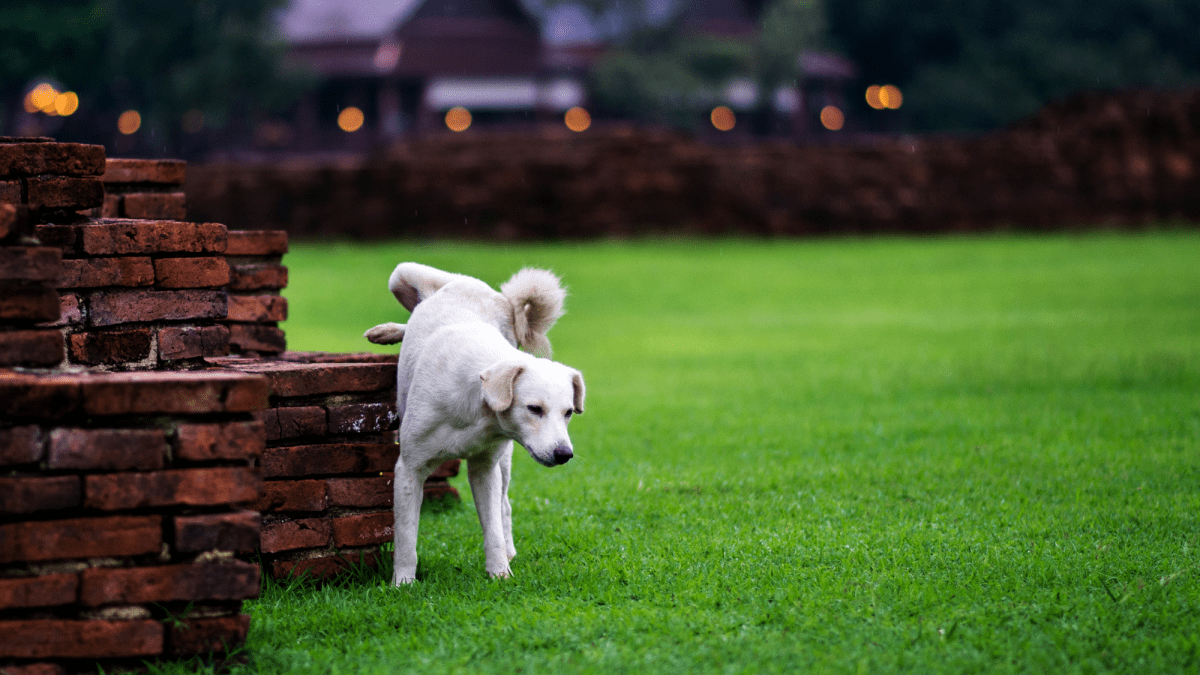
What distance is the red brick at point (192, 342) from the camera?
441 cm

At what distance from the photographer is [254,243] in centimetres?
614

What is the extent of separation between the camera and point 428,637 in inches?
155

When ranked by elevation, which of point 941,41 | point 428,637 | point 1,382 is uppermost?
point 941,41

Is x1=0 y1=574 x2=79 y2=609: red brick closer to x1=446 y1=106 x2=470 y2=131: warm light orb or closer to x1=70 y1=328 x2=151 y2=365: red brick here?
x1=70 y1=328 x2=151 y2=365: red brick

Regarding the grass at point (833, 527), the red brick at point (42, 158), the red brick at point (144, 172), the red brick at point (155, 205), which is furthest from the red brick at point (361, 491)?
the red brick at point (144, 172)

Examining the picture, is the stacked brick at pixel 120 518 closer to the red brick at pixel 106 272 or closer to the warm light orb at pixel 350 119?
the red brick at pixel 106 272

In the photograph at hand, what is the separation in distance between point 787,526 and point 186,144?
34273 mm

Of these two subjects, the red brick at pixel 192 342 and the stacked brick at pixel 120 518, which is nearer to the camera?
the stacked brick at pixel 120 518

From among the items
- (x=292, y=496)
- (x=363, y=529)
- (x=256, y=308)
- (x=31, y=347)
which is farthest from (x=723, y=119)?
(x=31, y=347)

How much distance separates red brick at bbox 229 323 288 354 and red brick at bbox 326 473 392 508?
1.63 m

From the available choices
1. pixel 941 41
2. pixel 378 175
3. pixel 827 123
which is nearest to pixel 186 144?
pixel 378 175

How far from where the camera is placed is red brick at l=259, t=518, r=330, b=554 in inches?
175

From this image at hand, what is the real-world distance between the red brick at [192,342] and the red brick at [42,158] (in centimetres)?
66

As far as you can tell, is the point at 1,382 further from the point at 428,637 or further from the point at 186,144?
the point at 186,144
